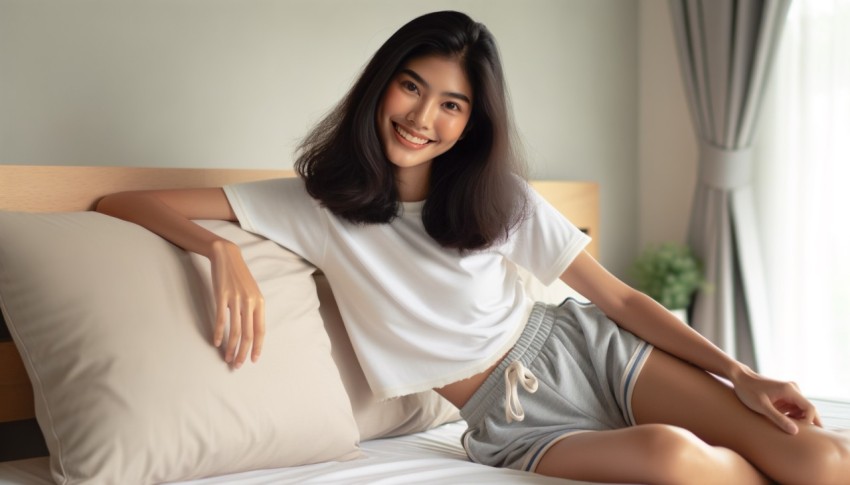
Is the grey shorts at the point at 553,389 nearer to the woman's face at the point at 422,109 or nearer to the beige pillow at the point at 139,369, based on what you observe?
the beige pillow at the point at 139,369

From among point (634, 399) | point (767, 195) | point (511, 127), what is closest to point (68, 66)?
point (511, 127)

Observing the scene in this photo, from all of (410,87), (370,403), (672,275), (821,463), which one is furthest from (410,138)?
(672,275)

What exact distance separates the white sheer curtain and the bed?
1531 mm

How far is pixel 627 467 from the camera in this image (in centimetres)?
141

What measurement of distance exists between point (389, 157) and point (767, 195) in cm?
206

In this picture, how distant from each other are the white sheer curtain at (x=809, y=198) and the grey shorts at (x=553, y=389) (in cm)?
169

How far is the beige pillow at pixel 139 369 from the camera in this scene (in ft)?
4.46

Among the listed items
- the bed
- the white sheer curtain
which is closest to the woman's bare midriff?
the bed

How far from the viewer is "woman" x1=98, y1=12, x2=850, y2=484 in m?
1.68

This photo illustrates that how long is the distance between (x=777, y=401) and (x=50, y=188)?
57.5 inches

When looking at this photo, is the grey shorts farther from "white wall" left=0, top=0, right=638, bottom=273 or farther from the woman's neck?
"white wall" left=0, top=0, right=638, bottom=273

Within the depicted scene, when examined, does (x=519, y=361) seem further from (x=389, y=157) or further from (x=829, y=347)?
(x=829, y=347)

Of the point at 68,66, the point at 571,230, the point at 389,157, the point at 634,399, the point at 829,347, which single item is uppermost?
the point at 68,66

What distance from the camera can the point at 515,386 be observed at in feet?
5.48
